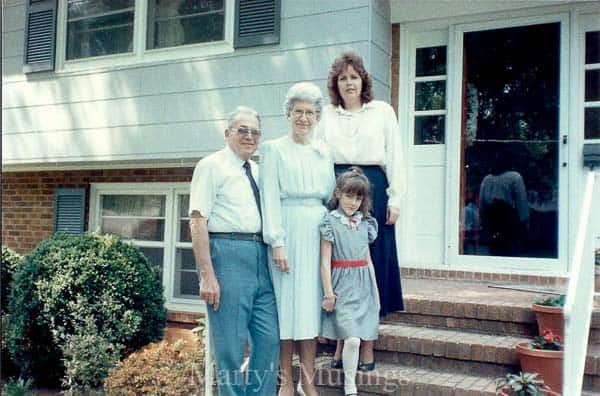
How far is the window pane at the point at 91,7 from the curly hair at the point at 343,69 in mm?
3961

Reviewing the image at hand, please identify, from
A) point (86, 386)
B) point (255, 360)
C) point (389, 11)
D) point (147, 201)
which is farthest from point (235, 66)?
point (255, 360)

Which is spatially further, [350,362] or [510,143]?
[510,143]

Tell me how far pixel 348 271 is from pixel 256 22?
311 centimetres

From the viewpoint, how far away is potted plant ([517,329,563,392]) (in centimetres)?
307

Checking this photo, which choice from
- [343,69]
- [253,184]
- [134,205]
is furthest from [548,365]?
[134,205]

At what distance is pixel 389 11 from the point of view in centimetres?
527

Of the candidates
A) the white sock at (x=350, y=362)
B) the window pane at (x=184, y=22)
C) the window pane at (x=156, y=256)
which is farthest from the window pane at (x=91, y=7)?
the white sock at (x=350, y=362)

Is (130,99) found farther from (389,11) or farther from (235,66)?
(389,11)

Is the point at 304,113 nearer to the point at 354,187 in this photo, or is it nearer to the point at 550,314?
the point at 354,187

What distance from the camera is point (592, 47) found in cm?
488

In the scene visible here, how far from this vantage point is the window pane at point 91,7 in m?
6.53

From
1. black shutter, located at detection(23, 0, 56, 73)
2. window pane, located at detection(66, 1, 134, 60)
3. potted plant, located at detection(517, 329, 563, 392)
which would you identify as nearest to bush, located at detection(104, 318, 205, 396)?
potted plant, located at detection(517, 329, 563, 392)

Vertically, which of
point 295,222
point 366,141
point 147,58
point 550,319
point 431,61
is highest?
point 147,58

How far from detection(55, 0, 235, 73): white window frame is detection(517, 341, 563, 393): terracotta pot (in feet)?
12.4
